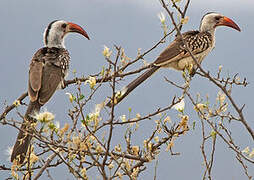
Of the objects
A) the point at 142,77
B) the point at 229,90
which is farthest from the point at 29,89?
the point at 229,90

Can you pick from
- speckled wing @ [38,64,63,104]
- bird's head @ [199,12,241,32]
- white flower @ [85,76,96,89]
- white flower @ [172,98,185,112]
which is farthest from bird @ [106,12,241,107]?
white flower @ [85,76,96,89]

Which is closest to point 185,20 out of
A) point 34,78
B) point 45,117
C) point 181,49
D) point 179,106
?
point 179,106

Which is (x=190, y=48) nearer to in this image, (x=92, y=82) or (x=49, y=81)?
(x=49, y=81)

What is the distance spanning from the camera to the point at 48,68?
416cm

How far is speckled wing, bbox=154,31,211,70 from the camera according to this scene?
182 inches

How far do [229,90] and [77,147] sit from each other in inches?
43.3

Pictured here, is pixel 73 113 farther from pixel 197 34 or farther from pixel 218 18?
pixel 218 18

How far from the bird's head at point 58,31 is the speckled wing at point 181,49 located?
1036 millimetres

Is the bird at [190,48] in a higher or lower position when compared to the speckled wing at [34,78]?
higher

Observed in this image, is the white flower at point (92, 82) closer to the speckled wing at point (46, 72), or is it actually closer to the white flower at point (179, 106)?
the white flower at point (179, 106)

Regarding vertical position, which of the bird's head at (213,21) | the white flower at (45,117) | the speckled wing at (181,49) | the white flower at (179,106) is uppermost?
the bird's head at (213,21)

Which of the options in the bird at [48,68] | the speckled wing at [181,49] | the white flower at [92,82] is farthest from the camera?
the speckled wing at [181,49]

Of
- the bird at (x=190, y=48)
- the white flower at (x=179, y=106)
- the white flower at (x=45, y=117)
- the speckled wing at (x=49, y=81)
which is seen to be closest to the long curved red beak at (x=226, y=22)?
the bird at (x=190, y=48)

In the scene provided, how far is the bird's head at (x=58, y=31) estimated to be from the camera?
4826mm
